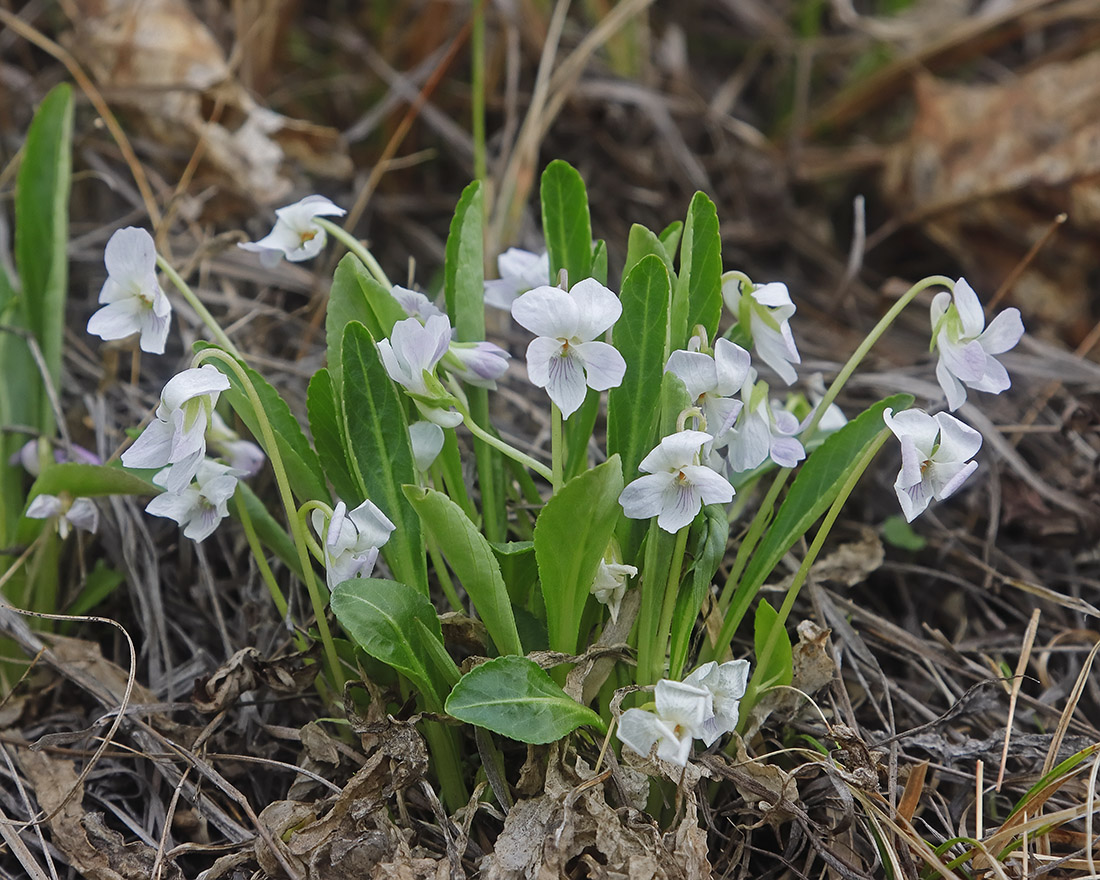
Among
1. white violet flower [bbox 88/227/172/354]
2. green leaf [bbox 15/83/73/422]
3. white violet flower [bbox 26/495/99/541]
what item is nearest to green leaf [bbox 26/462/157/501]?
white violet flower [bbox 26/495/99/541]

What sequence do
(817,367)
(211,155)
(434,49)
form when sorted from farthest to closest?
(434,49) < (211,155) < (817,367)

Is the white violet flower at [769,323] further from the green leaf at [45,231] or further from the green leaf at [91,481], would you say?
the green leaf at [45,231]

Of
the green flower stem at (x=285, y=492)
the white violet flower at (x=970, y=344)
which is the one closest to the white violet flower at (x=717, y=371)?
the white violet flower at (x=970, y=344)

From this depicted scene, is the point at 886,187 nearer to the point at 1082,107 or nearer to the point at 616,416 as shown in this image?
the point at 1082,107

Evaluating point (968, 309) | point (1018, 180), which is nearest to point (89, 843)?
point (968, 309)

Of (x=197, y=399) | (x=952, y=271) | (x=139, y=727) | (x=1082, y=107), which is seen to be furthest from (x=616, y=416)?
(x=1082, y=107)

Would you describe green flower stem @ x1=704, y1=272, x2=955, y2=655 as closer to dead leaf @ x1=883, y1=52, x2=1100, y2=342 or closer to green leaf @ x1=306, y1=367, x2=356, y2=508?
green leaf @ x1=306, y1=367, x2=356, y2=508
